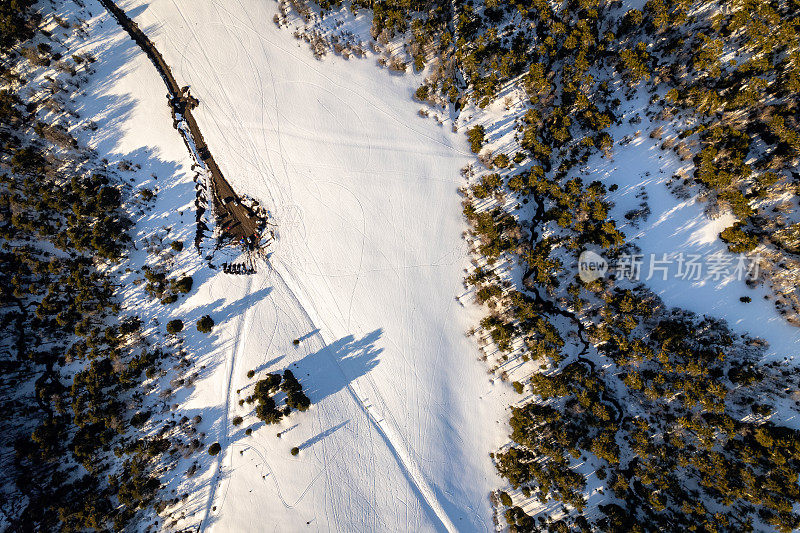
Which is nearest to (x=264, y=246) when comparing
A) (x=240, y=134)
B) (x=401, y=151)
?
(x=240, y=134)

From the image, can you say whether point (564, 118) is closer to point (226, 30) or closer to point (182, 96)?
point (226, 30)

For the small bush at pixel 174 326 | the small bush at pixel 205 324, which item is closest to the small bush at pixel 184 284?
the small bush at pixel 174 326

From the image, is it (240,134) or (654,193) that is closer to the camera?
(654,193)

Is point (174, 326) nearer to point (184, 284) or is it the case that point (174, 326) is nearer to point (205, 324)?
point (205, 324)

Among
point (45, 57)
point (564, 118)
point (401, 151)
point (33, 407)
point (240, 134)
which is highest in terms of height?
point (45, 57)

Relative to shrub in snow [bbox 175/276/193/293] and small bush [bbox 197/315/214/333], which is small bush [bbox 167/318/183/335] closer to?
small bush [bbox 197/315/214/333]

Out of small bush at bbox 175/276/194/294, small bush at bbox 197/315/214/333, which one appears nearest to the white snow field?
small bush at bbox 175/276/194/294

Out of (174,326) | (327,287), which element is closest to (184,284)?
(174,326)
